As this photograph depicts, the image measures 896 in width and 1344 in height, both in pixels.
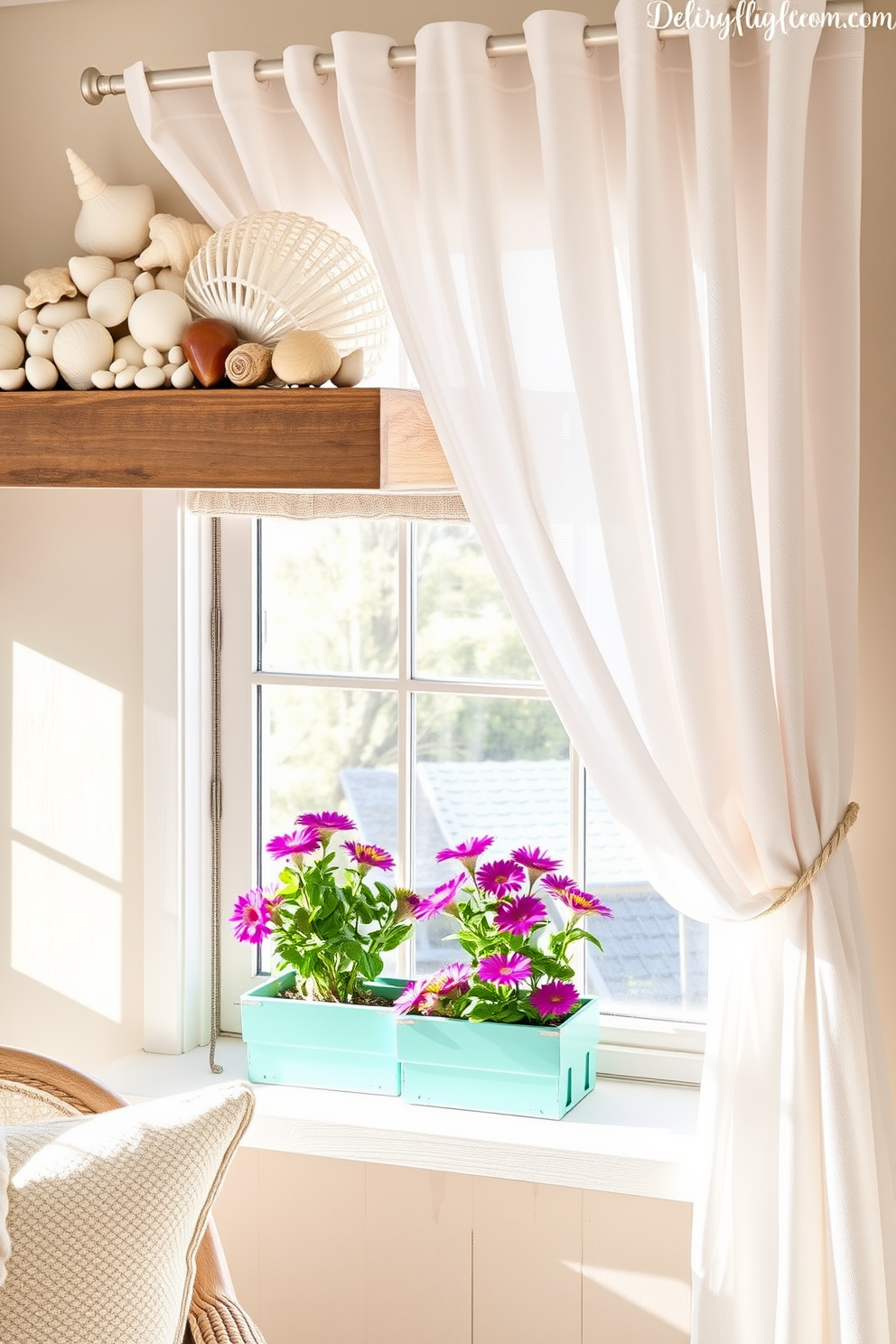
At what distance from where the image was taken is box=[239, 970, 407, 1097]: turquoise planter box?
201cm

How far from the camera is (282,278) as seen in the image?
1723 mm

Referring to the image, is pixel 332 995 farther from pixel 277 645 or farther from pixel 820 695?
pixel 820 695

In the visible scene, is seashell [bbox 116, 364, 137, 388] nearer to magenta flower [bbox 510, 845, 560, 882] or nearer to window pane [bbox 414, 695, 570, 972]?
window pane [bbox 414, 695, 570, 972]

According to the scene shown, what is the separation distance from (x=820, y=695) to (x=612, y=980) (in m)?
A: 0.70

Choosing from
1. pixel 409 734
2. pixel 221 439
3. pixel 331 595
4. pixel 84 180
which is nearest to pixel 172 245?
pixel 84 180

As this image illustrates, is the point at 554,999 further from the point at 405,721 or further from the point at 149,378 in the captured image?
the point at 149,378

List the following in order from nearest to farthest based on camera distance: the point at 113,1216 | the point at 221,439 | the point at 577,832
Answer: the point at 113,1216, the point at 221,439, the point at 577,832

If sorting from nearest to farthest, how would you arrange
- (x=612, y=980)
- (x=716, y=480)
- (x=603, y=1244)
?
(x=716, y=480), (x=603, y=1244), (x=612, y=980)

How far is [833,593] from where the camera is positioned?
5.45 feet

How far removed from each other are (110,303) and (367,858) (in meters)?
0.90

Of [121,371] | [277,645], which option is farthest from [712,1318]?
[121,371]

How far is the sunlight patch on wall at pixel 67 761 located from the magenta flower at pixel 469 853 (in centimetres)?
57

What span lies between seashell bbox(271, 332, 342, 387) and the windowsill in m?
1.07

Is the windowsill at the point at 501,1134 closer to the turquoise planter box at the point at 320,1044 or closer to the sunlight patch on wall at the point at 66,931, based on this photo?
the turquoise planter box at the point at 320,1044
